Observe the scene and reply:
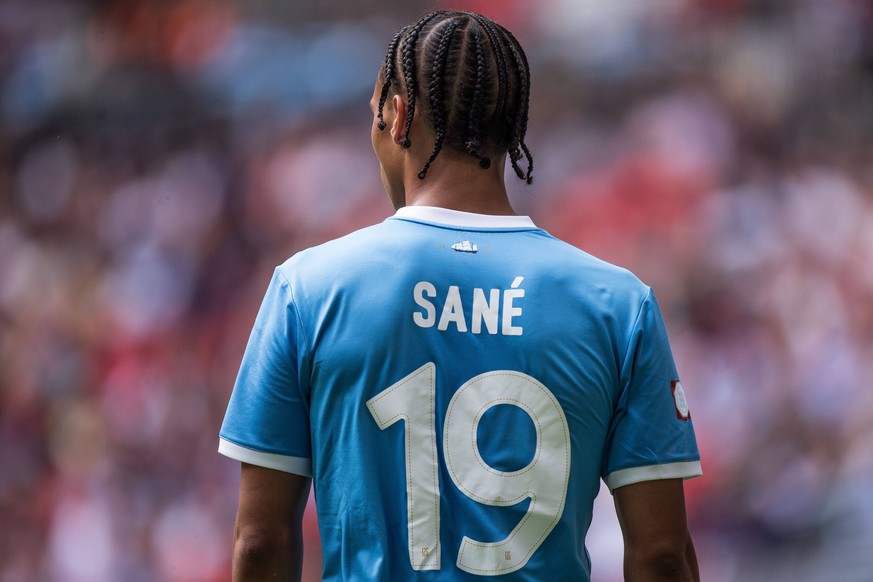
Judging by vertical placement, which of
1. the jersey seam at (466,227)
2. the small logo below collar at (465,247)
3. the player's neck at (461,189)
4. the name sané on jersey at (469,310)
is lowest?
the name sané on jersey at (469,310)

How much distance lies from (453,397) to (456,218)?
28 cm

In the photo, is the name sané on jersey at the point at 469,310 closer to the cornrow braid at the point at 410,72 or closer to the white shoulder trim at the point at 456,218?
the white shoulder trim at the point at 456,218

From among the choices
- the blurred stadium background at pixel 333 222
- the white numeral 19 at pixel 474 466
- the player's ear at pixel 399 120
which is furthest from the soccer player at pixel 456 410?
the blurred stadium background at pixel 333 222

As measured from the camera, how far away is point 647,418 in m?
1.52

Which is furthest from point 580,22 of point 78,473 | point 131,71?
point 78,473

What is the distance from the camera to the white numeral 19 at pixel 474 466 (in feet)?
4.70

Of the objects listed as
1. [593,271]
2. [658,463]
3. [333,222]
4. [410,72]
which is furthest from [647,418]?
[333,222]

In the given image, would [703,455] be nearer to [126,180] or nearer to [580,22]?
[580,22]

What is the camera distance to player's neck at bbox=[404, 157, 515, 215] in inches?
61.9

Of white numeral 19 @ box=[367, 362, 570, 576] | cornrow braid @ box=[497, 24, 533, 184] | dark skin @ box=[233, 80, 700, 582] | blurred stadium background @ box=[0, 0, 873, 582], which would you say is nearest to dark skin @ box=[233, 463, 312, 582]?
dark skin @ box=[233, 80, 700, 582]

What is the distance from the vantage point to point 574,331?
147 centimetres

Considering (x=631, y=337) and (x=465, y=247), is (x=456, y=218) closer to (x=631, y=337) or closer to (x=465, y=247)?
(x=465, y=247)

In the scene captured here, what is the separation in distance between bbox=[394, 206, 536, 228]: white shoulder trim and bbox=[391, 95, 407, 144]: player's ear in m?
0.13

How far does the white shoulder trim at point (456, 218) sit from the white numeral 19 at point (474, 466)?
23cm
